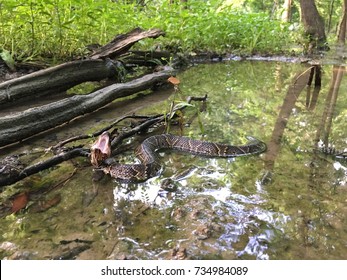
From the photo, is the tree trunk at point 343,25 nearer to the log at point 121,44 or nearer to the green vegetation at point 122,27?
the green vegetation at point 122,27

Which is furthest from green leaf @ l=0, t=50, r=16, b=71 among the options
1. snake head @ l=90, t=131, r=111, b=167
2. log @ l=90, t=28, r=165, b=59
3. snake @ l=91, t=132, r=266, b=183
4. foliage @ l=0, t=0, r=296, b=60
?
snake head @ l=90, t=131, r=111, b=167

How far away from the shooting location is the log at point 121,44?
7809mm

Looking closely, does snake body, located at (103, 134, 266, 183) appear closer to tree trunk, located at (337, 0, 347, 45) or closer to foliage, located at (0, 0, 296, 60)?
foliage, located at (0, 0, 296, 60)

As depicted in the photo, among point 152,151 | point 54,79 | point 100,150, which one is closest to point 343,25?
point 54,79

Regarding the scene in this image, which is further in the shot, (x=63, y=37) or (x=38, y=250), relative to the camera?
(x=63, y=37)

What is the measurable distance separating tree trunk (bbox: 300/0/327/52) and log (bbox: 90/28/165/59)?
1113 cm

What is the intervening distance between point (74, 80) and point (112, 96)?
104 cm

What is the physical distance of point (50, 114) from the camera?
511 cm

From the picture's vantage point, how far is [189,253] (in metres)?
2.60

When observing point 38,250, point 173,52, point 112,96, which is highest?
point 38,250

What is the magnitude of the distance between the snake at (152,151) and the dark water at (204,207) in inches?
4.9
